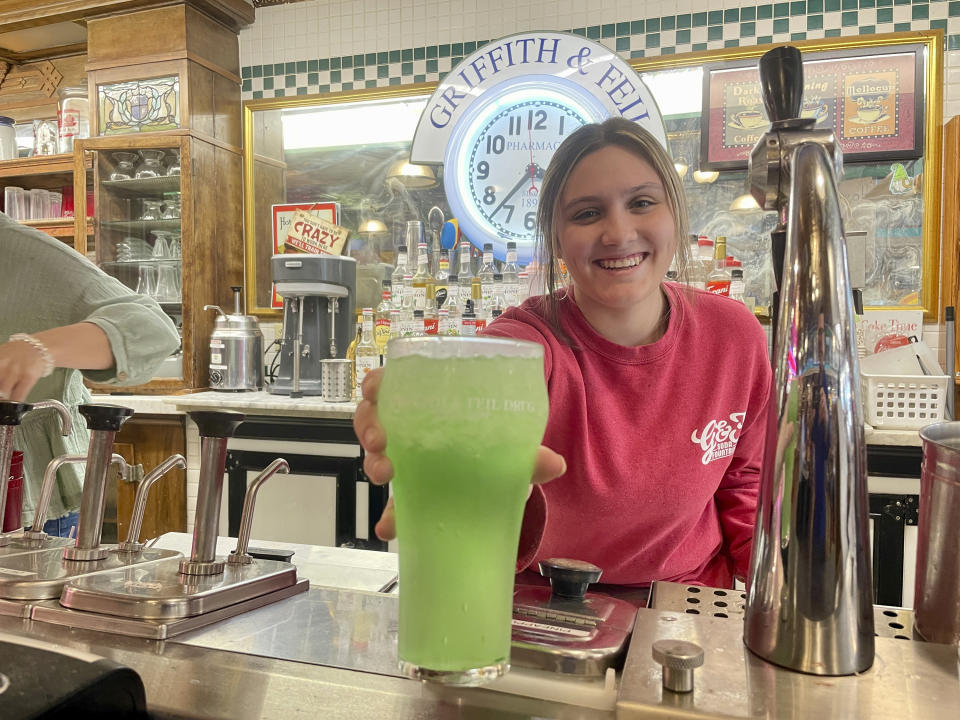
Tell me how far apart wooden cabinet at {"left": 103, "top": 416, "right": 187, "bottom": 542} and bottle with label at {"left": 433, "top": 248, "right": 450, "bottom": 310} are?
1.36 m

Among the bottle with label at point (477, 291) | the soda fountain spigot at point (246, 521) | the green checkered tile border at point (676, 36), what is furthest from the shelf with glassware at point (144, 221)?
the soda fountain spigot at point (246, 521)

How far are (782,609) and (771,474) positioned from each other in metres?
0.10

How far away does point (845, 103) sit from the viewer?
338 cm

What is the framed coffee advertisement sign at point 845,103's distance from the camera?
3301mm

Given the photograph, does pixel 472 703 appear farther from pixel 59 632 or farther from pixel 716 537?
pixel 716 537

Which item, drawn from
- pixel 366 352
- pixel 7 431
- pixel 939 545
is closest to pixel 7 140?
pixel 366 352

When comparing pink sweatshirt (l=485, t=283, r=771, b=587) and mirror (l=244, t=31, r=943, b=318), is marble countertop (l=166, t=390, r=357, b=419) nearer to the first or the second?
mirror (l=244, t=31, r=943, b=318)

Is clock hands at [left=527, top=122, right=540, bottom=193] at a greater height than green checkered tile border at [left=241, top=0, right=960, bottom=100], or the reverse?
green checkered tile border at [left=241, top=0, right=960, bottom=100]

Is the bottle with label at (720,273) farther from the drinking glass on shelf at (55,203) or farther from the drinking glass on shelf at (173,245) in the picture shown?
the drinking glass on shelf at (55,203)

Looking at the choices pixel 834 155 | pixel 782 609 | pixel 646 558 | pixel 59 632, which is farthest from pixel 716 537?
pixel 59 632

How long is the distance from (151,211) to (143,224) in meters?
0.08

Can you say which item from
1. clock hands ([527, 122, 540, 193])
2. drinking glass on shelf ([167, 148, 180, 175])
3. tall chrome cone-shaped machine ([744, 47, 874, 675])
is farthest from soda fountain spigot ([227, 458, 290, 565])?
drinking glass on shelf ([167, 148, 180, 175])

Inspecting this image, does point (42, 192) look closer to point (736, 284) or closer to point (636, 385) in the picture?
point (736, 284)

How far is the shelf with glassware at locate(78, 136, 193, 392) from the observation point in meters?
3.92
